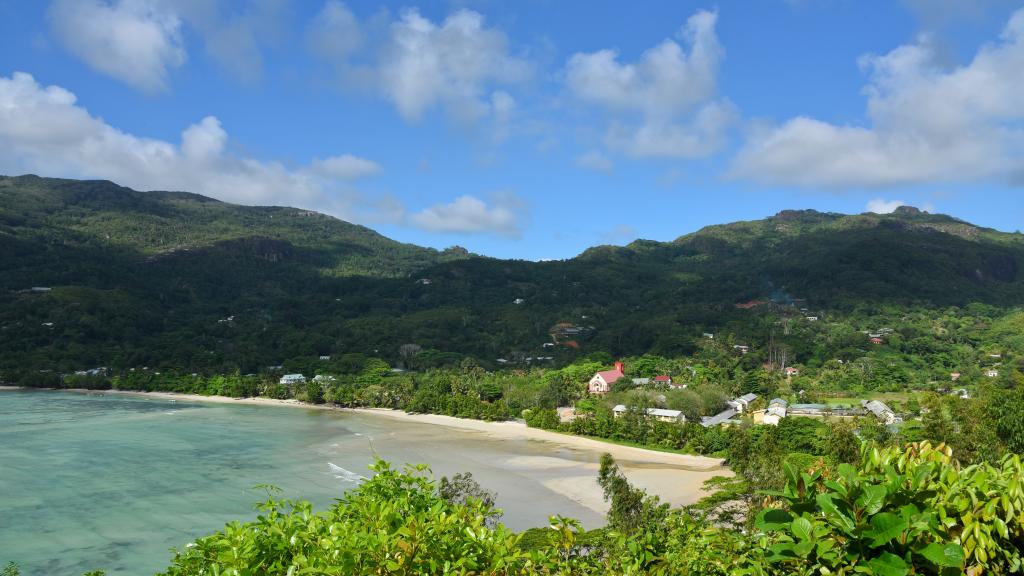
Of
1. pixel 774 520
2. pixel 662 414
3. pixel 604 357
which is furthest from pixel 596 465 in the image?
pixel 604 357

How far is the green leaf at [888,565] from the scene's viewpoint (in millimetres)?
1976

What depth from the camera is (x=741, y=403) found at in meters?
48.8

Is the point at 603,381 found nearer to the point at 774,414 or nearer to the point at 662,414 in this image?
the point at 662,414

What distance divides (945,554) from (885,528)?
20 cm

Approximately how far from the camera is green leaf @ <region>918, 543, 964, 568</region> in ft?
6.45

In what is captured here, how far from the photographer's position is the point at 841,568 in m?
2.11

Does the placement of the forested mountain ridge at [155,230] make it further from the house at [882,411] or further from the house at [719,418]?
the house at [882,411]

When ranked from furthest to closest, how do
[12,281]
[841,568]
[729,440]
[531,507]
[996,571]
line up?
[12,281] < [729,440] < [531,507] < [996,571] < [841,568]

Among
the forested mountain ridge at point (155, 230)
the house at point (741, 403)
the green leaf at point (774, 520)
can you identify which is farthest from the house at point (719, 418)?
the forested mountain ridge at point (155, 230)

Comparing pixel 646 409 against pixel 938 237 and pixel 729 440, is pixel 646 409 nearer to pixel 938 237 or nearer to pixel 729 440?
pixel 729 440

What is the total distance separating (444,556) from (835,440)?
29.8m

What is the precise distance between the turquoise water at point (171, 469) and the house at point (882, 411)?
20543mm

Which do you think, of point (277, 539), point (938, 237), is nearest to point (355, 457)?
point (277, 539)

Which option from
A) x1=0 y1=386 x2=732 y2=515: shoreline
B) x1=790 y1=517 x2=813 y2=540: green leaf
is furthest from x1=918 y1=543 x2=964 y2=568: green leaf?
x1=0 y1=386 x2=732 y2=515: shoreline
